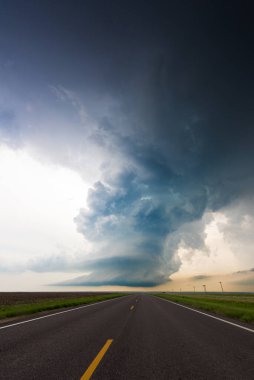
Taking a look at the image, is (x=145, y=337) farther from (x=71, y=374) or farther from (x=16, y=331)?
(x=16, y=331)

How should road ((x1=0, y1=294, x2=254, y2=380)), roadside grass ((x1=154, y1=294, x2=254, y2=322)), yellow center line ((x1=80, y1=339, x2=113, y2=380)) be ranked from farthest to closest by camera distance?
1. roadside grass ((x1=154, y1=294, x2=254, y2=322))
2. road ((x1=0, y1=294, x2=254, y2=380))
3. yellow center line ((x1=80, y1=339, x2=113, y2=380))

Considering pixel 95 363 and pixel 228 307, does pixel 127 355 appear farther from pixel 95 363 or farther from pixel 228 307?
pixel 228 307

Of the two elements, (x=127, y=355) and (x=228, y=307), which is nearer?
(x=127, y=355)

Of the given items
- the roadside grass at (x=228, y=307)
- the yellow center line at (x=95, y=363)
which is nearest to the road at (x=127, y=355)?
the yellow center line at (x=95, y=363)

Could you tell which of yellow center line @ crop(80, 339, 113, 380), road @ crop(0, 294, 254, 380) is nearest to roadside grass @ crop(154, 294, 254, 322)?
road @ crop(0, 294, 254, 380)

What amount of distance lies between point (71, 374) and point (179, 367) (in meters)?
1.96

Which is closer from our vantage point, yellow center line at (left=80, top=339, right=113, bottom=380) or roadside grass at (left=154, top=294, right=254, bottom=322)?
yellow center line at (left=80, top=339, right=113, bottom=380)

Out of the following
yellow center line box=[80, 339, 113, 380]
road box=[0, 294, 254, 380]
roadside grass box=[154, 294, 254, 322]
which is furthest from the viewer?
roadside grass box=[154, 294, 254, 322]

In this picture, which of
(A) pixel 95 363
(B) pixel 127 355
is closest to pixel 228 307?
(B) pixel 127 355

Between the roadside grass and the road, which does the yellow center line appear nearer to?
the road

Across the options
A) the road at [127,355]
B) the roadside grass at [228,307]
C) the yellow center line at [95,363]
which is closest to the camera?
the yellow center line at [95,363]

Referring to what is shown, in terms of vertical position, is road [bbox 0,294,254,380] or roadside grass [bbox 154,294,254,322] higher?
roadside grass [bbox 154,294,254,322]

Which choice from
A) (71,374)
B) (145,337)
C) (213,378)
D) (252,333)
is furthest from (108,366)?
(252,333)

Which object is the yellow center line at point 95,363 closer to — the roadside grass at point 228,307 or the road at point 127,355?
the road at point 127,355
